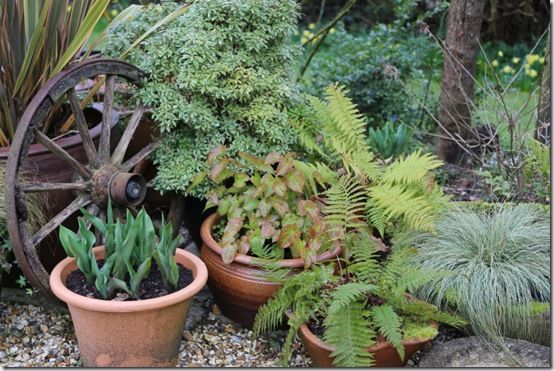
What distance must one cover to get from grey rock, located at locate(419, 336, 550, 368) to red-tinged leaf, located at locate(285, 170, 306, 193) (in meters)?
0.92

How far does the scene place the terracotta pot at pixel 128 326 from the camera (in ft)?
9.25

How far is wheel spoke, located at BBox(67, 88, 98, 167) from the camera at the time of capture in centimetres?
326

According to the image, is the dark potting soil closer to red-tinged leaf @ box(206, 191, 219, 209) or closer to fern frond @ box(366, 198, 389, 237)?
red-tinged leaf @ box(206, 191, 219, 209)

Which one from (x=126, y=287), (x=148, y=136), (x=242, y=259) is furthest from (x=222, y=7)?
(x=126, y=287)

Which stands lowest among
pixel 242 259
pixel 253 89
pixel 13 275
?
pixel 13 275

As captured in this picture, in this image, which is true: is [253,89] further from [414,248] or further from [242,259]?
[414,248]

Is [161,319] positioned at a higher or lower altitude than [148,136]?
lower

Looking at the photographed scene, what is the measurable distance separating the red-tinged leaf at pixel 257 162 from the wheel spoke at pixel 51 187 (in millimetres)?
730

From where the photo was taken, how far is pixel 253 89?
3.54 metres

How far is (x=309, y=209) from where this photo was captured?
329 cm

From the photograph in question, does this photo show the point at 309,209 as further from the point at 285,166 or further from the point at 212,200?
the point at 212,200

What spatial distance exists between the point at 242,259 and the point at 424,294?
82 cm

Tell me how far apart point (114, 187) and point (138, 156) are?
0.31 meters

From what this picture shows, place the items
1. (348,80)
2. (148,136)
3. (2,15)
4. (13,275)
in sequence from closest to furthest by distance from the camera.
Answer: (2,15) < (13,275) < (148,136) < (348,80)
